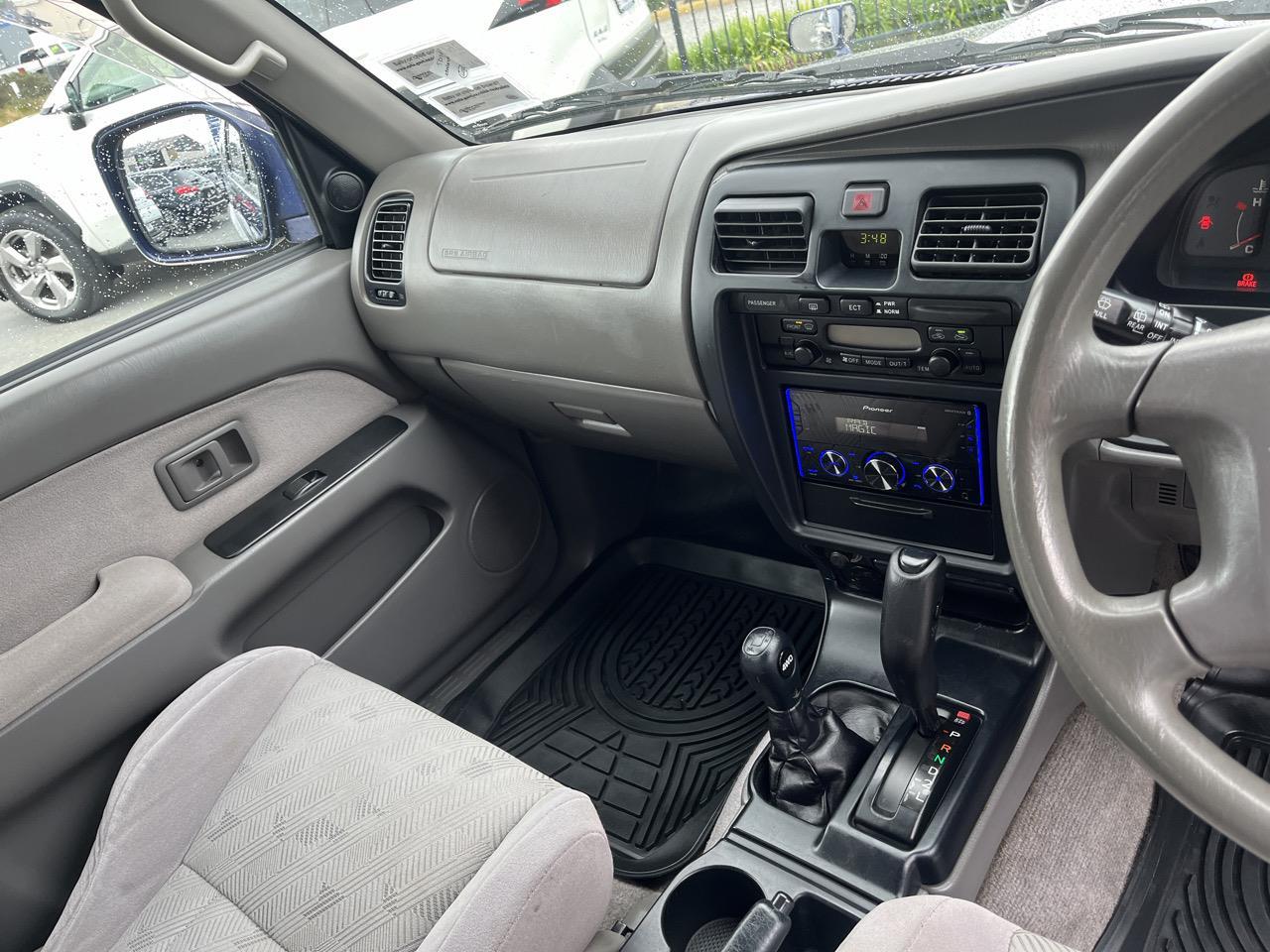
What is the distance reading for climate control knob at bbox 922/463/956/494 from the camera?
133cm

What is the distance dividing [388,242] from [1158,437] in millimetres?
1536

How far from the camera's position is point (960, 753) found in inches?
52.9

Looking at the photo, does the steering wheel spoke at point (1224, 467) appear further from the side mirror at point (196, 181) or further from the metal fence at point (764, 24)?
the side mirror at point (196, 181)

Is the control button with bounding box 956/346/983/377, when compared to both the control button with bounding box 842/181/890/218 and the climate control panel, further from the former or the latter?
the control button with bounding box 842/181/890/218

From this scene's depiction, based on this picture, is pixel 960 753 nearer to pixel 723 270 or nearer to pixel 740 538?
pixel 723 270

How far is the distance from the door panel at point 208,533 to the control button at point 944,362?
1.14 metres

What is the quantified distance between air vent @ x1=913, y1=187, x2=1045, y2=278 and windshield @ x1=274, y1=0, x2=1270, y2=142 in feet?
0.76

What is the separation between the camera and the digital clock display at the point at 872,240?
47.1 inches

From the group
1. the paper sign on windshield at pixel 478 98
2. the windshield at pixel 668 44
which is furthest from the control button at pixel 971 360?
the paper sign on windshield at pixel 478 98

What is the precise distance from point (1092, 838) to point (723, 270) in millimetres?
1008

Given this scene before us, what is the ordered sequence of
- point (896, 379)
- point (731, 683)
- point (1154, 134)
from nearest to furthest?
point (1154, 134)
point (896, 379)
point (731, 683)

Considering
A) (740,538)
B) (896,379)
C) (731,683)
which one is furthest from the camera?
(740,538)

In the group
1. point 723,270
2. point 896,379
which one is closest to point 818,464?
point 896,379

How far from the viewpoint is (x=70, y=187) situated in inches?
63.9
